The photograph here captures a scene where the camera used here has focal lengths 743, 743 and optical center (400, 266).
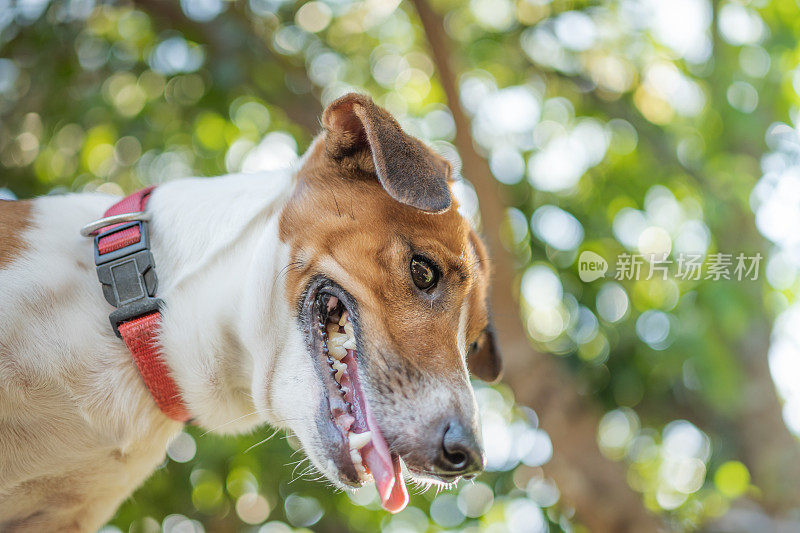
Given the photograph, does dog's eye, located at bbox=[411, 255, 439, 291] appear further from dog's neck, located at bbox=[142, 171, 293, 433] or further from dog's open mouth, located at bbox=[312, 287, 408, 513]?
dog's neck, located at bbox=[142, 171, 293, 433]

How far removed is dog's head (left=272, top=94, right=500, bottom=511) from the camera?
255 centimetres

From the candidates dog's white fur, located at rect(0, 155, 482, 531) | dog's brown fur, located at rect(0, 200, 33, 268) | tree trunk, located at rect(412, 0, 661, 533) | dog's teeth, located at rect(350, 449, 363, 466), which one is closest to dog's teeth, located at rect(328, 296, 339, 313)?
dog's white fur, located at rect(0, 155, 482, 531)

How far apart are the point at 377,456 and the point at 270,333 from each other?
1.93 ft

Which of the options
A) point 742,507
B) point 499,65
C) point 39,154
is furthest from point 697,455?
point 39,154

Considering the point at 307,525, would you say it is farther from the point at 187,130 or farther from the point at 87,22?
the point at 87,22

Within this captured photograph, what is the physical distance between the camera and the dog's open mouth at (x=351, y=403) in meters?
2.54

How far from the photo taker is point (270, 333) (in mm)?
2715

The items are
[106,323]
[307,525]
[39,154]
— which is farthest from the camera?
[307,525]

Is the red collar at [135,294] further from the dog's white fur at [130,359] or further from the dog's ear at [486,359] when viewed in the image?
the dog's ear at [486,359]

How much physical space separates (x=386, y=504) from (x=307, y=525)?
13.5 feet

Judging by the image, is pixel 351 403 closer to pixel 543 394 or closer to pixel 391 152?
pixel 391 152

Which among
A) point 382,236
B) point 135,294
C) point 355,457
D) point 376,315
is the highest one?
point 382,236

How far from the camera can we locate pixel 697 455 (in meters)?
6.57

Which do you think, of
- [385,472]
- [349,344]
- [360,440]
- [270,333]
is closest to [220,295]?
[270,333]
